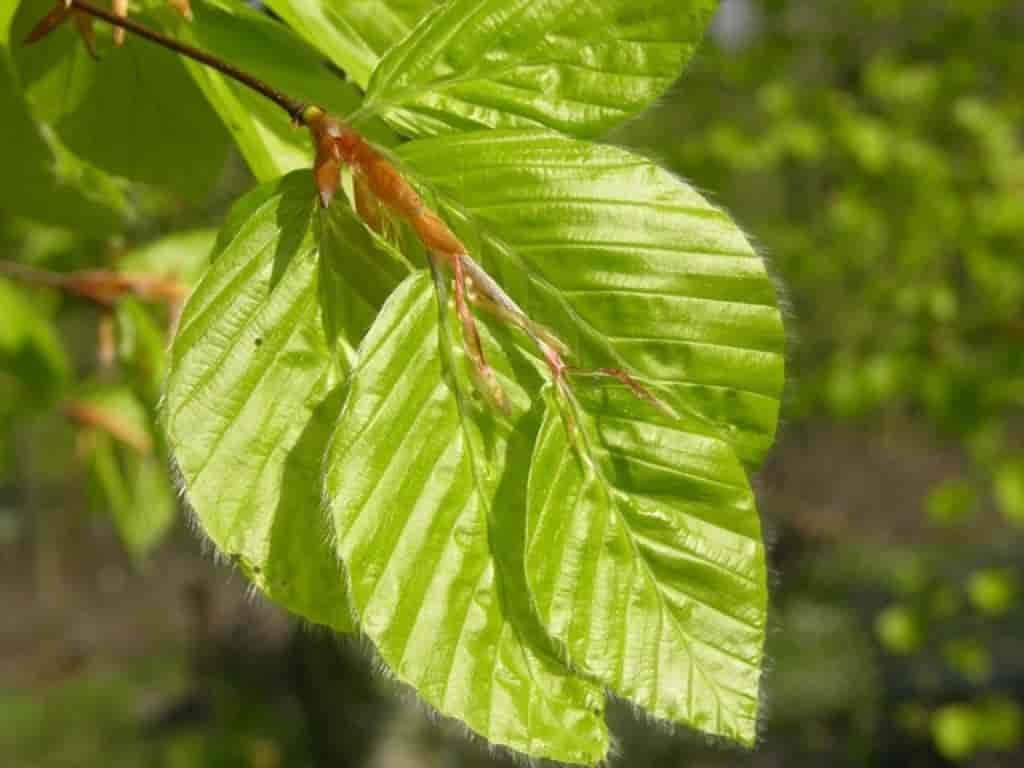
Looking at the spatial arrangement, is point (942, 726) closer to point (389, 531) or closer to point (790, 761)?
point (790, 761)

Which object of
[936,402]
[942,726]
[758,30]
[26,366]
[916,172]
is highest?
[758,30]

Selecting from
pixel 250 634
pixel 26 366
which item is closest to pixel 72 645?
pixel 250 634

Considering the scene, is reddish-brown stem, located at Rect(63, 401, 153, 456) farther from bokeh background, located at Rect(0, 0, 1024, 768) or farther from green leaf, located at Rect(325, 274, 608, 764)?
green leaf, located at Rect(325, 274, 608, 764)

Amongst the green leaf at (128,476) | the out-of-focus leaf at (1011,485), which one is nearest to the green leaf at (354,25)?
the green leaf at (128,476)

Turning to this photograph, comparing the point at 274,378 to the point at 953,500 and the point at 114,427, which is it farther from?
the point at 953,500

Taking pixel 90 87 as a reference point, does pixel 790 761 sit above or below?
above
